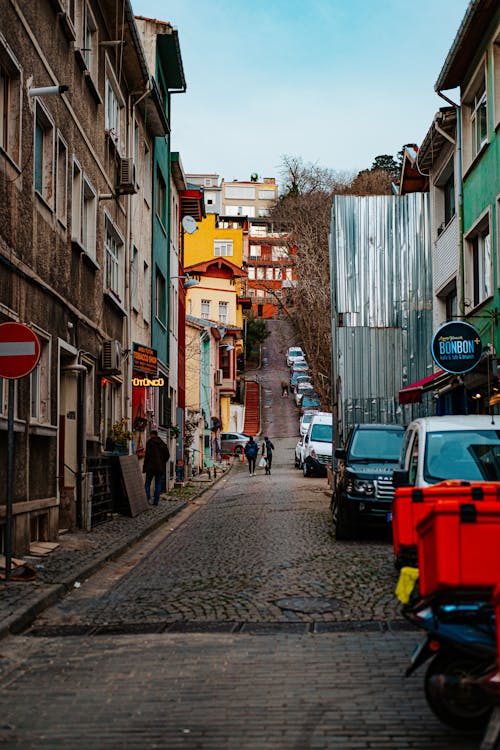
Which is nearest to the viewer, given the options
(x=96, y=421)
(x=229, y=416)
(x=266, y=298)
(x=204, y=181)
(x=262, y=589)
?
(x=262, y=589)

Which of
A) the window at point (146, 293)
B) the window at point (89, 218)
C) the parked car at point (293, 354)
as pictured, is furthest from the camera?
the parked car at point (293, 354)

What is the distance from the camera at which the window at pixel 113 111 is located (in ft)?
64.7

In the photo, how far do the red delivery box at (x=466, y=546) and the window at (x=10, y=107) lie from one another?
335 inches

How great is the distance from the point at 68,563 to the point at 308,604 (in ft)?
12.3

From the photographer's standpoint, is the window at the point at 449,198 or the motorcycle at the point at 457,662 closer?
the motorcycle at the point at 457,662

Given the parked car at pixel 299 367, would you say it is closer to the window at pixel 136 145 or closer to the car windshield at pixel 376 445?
the window at pixel 136 145

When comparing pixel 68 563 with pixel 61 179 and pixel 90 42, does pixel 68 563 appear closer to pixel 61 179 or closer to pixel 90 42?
pixel 61 179

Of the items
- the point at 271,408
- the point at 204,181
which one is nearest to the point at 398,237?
the point at 271,408

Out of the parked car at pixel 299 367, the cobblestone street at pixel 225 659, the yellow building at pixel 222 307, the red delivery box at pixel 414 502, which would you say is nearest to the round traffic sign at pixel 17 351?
the cobblestone street at pixel 225 659

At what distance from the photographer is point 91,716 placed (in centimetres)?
565

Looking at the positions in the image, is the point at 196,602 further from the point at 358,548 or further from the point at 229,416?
the point at 229,416

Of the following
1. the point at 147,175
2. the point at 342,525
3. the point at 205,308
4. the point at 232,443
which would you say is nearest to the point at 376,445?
the point at 342,525

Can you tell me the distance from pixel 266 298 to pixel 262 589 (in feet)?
367

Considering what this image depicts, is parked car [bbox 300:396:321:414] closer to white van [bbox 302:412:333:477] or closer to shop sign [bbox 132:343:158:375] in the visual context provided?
white van [bbox 302:412:333:477]
